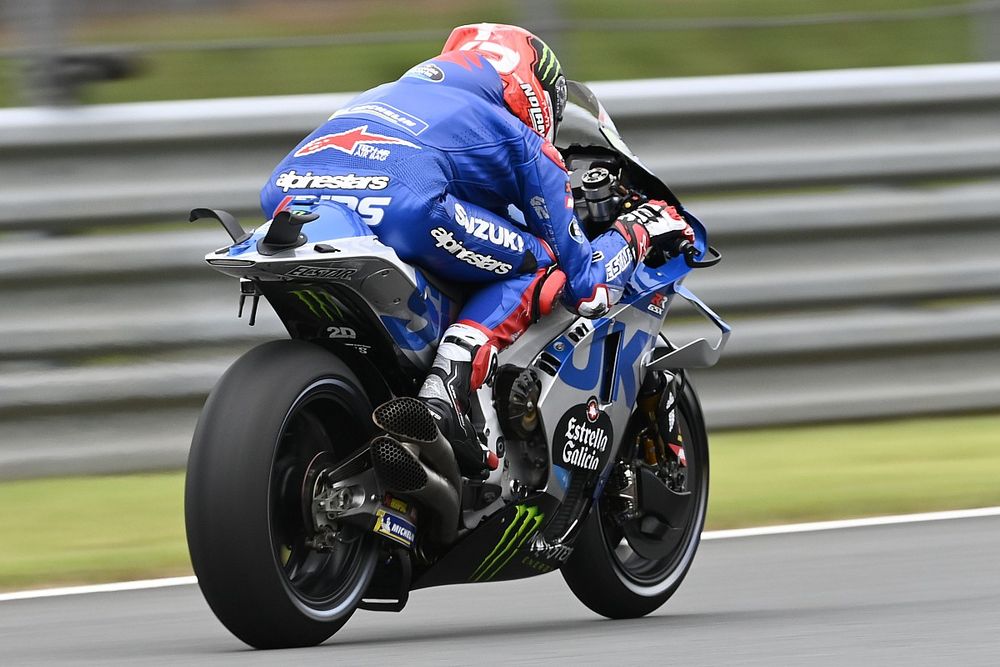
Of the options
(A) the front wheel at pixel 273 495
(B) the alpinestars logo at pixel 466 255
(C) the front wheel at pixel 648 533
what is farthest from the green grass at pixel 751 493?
(B) the alpinestars logo at pixel 466 255

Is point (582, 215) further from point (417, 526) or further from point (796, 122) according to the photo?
point (796, 122)

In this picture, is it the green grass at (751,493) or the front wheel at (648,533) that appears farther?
the green grass at (751,493)

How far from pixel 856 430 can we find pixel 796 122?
149 centimetres

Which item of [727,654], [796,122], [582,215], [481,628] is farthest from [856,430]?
[727,654]

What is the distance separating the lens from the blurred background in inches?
317

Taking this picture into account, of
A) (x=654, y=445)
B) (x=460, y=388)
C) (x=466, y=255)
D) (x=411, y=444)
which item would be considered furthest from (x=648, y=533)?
(x=411, y=444)

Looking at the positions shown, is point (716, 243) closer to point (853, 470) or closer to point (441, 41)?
point (853, 470)

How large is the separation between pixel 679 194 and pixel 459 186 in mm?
3704

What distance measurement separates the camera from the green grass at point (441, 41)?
8.34m

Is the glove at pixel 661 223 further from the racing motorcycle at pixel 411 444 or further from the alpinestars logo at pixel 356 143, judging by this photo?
the alpinestars logo at pixel 356 143

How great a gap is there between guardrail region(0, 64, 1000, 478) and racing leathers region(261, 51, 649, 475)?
9.34 ft

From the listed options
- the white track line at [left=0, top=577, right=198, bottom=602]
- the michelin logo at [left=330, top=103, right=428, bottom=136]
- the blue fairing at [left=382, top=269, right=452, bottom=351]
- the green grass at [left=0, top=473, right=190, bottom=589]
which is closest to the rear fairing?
the blue fairing at [left=382, top=269, right=452, bottom=351]

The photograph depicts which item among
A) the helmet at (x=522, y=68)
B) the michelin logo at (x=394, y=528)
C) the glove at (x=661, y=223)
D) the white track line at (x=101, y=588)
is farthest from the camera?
the white track line at (x=101, y=588)

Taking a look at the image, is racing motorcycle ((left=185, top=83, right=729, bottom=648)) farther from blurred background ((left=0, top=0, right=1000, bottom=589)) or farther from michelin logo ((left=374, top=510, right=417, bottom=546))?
blurred background ((left=0, top=0, right=1000, bottom=589))
